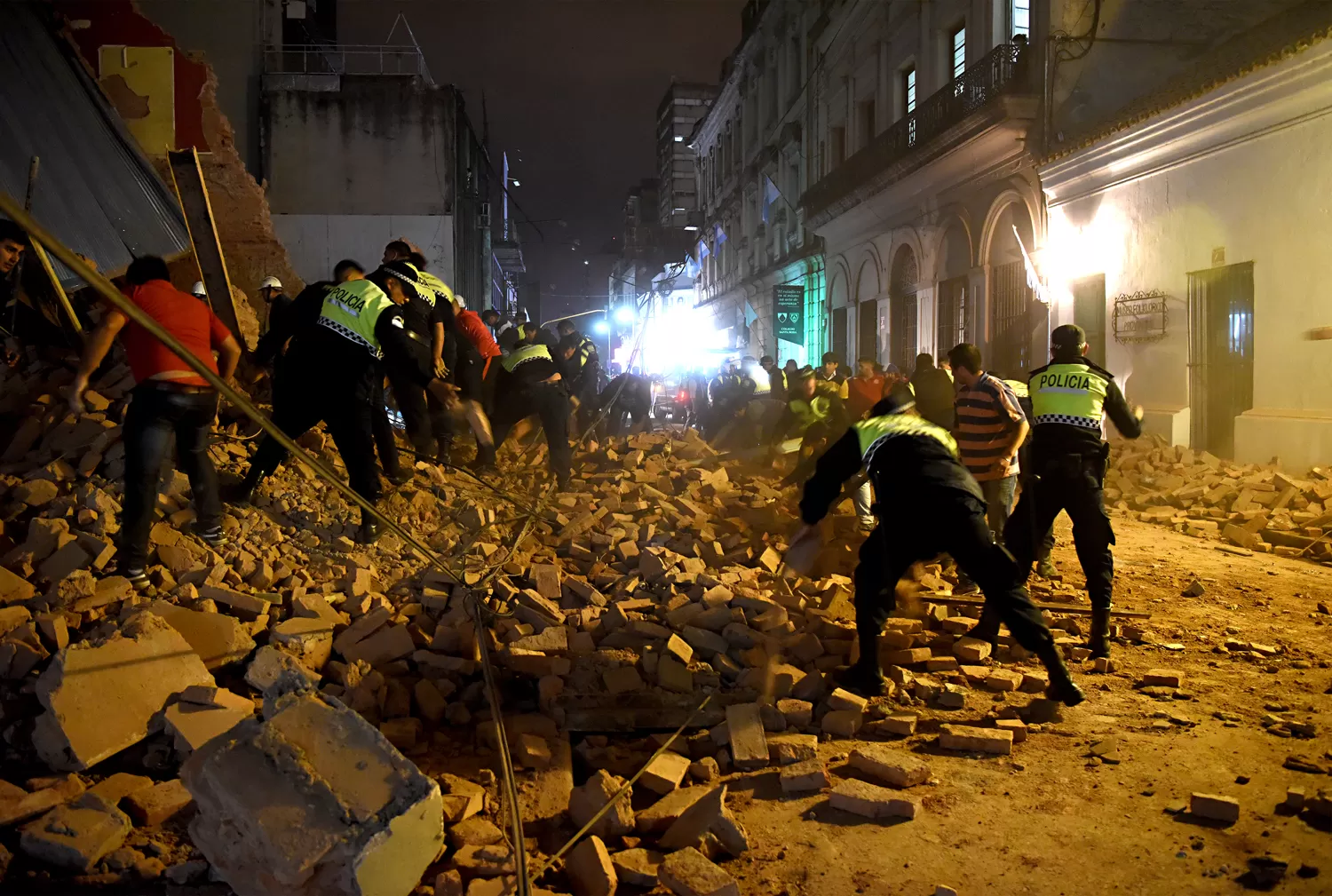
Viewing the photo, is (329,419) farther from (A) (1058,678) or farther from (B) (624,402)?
(B) (624,402)

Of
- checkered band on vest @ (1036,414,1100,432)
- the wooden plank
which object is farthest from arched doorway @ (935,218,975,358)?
the wooden plank

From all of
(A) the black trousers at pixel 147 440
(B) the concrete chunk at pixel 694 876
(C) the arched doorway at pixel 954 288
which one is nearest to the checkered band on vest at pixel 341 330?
(A) the black trousers at pixel 147 440

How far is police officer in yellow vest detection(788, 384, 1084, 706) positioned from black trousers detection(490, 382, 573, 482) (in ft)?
12.9

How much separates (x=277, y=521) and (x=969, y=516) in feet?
13.8

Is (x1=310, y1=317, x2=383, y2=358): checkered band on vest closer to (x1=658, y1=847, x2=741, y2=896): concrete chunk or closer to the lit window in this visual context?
(x1=658, y1=847, x2=741, y2=896): concrete chunk

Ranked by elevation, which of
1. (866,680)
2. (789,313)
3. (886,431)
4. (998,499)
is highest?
(789,313)

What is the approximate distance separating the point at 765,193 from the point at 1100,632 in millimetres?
29524

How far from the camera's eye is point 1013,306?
16328 mm

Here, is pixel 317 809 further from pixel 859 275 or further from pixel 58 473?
pixel 859 275

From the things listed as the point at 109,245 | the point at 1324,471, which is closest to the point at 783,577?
the point at 109,245

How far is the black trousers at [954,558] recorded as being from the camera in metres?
4.42

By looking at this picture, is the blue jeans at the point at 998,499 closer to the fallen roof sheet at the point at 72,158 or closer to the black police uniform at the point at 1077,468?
the black police uniform at the point at 1077,468

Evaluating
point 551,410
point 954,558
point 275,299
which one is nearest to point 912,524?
point 954,558

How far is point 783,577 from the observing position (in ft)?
20.2
